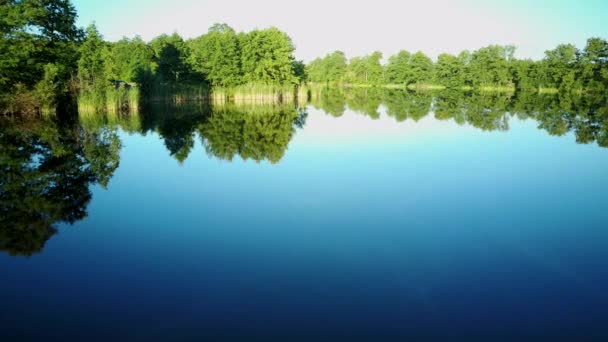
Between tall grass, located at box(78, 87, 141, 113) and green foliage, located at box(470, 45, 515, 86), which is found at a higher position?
green foliage, located at box(470, 45, 515, 86)

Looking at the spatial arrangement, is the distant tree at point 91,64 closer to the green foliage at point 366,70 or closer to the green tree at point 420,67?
the green tree at point 420,67

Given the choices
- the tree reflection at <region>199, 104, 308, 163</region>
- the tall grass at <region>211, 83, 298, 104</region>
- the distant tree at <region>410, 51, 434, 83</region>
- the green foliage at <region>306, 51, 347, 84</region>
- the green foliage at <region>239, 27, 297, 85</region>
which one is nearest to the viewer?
the tree reflection at <region>199, 104, 308, 163</region>

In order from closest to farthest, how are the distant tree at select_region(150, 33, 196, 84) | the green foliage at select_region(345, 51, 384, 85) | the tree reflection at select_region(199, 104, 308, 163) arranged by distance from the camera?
1. the tree reflection at select_region(199, 104, 308, 163)
2. the distant tree at select_region(150, 33, 196, 84)
3. the green foliage at select_region(345, 51, 384, 85)

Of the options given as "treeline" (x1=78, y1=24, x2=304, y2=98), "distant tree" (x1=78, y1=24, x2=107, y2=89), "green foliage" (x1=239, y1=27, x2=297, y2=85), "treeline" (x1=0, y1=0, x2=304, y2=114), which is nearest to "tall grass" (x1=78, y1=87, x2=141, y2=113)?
"treeline" (x1=0, y1=0, x2=304, y2=114)

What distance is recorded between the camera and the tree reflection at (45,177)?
742 cm

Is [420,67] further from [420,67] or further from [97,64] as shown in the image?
[97,64]

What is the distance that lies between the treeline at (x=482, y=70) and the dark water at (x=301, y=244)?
5751cm

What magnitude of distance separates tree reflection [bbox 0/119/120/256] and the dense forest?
29.6ft

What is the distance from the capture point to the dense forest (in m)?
26.4

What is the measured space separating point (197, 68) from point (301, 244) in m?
44.8

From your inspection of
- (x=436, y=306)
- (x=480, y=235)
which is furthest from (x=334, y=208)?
(x=436, y=306)

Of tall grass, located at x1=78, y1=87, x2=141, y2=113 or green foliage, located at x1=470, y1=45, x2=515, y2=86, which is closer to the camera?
tall grass, located at x1=78, y1=87, x2=141, y2=113

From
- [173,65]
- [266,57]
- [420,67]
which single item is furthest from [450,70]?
[173,65]

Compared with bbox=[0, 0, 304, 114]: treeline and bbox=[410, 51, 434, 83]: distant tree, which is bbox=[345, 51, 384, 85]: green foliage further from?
bbox=[0, 0, 304, 114]: treeline
